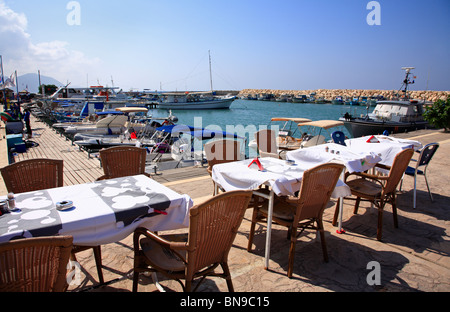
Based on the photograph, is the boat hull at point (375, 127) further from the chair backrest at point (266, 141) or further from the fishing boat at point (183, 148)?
the chair backrest at point (266, 141)

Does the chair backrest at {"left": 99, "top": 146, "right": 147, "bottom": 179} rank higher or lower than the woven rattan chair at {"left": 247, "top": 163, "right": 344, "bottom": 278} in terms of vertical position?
higher

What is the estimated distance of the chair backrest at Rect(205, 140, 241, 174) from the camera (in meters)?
4.02

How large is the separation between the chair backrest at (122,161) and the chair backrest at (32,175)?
54 centimetres

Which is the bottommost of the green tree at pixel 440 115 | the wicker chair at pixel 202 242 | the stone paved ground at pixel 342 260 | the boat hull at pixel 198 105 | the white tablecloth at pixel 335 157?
the stone paved ground at pixel 342 260

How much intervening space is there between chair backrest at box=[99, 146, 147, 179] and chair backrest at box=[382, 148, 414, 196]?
10.5 ft

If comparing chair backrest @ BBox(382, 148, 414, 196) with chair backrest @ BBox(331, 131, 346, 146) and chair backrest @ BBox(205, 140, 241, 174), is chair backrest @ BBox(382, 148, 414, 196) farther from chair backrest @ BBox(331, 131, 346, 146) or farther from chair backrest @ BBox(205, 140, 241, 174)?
chair backrest @ BBox(331, 131, 346, 146)

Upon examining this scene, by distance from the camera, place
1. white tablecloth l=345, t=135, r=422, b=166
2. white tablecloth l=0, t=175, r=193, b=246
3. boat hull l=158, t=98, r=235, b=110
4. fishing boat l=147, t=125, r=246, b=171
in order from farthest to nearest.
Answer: boat hull l=158, t=98, r=235, b=110
fishing boat l=147, t=125, r=246, b=171
white tablecloth l=345, t=135, r=422, b=166
white tablecloth l=0, t=175, r=193, b=246

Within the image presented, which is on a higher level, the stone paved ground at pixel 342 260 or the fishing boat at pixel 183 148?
the fishing boat at pixel 183 148

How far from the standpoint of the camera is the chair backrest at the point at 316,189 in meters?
2.77

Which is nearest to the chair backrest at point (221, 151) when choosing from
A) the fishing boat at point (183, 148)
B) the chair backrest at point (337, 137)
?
the chair backrest at point (337, 137)

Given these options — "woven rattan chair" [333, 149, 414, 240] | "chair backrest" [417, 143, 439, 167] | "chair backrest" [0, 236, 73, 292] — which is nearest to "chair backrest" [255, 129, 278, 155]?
"woven rattan chair" [333, 149, 414, 240]
